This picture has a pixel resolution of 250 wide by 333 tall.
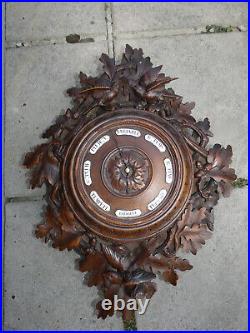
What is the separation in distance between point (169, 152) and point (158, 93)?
7.7 inches

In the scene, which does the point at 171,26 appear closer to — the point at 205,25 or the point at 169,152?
the point at 205,25

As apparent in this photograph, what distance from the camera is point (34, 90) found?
1.52 m

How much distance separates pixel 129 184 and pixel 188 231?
240mm

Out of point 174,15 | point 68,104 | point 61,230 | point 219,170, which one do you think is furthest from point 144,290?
point 174,15

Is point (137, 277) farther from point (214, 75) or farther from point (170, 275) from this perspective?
point (214, 75)

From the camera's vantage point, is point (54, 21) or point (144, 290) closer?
point (144, 290)

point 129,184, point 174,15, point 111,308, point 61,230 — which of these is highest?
point 174,15

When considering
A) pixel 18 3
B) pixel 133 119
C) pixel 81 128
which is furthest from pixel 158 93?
pixel 18 3

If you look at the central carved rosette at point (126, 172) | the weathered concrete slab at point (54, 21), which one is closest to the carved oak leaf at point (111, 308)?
the central carved rosette at point (126, 172)

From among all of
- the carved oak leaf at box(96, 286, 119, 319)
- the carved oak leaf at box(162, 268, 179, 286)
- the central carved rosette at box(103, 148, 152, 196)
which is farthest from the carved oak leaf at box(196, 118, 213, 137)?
the carved oak leaf at box(96, 286, 119, 319)

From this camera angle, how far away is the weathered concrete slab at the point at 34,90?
59.2 inches

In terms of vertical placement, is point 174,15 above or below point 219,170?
above

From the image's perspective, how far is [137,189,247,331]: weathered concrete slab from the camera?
4.79ft

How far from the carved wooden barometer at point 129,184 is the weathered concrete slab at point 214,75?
0.16 m
